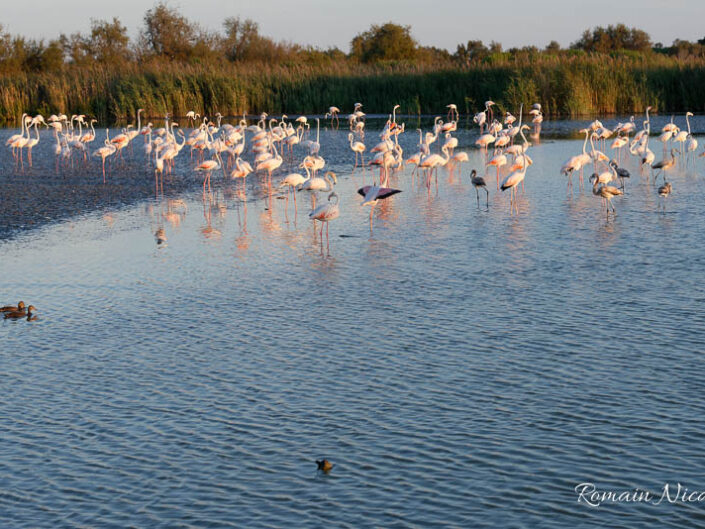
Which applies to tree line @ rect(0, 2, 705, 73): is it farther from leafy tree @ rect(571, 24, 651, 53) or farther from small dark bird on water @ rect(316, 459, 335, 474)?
small dark bird on water @ rect(316, 459, 335, 474)

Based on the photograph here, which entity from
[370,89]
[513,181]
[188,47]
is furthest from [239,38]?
[513,181]

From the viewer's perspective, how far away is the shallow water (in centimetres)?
482

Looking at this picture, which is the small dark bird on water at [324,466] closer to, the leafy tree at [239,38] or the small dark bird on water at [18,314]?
the small dark bird on water at [18,314]

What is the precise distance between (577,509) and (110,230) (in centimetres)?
946

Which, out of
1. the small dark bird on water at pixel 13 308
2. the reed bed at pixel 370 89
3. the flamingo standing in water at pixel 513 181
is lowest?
the small dark bird on water at pixel 13 308

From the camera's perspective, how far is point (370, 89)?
1554 inches

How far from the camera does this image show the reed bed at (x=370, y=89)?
35094 mm

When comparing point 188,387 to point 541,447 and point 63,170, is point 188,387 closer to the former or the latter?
point 541,447

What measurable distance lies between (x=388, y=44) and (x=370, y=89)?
29939 mm

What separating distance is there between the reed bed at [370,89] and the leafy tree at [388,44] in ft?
93.1

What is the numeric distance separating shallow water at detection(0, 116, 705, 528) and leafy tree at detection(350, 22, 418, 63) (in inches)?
2262

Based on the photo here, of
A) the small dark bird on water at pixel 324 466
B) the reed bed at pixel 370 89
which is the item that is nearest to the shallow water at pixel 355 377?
the small dark bird on water at pixel 324 466

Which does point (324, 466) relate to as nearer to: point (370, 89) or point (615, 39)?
point (370, 89)

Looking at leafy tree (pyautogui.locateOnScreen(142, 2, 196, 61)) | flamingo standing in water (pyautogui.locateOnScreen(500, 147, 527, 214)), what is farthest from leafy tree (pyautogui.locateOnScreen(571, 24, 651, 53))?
flamingo standing in water (pyautogui.locateOnScreen(500, 147, 527, 214))
